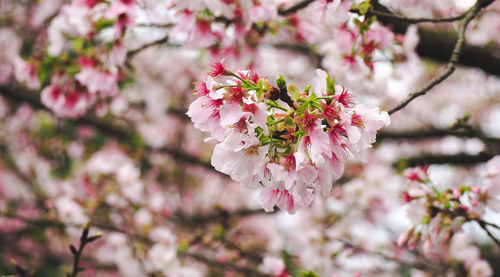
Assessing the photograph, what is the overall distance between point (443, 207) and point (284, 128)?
898 mm

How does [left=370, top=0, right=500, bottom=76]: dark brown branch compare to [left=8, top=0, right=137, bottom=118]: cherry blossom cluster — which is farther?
[left=370, top=0, right=500, bottom=76]: dark brown branch

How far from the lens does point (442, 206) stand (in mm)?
1372

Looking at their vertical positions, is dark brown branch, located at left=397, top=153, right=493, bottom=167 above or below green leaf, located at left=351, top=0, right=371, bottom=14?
below

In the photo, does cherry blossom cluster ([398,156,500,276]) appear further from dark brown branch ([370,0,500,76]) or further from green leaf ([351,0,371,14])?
dark brown branch ([370,0,500,76])

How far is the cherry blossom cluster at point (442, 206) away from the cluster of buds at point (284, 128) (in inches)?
26.7

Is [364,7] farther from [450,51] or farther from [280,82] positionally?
[450,51]

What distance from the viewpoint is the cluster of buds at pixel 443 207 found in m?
1.32

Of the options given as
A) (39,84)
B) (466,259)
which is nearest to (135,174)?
(39,84)

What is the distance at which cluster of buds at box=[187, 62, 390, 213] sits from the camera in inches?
32.2

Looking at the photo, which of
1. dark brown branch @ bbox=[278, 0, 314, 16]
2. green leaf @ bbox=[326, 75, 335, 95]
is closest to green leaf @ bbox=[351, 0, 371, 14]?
dark brown branch @ bbox=[278, 0, 314, 16]

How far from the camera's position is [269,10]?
154 centimetres

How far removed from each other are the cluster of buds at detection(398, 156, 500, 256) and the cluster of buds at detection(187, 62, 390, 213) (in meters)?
0.68

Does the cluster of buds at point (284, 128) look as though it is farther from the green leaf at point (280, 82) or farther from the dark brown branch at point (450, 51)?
Result: the dark brown branch at point (450, 51)

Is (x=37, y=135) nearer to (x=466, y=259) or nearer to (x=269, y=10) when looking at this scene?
(x=269, y=10)
